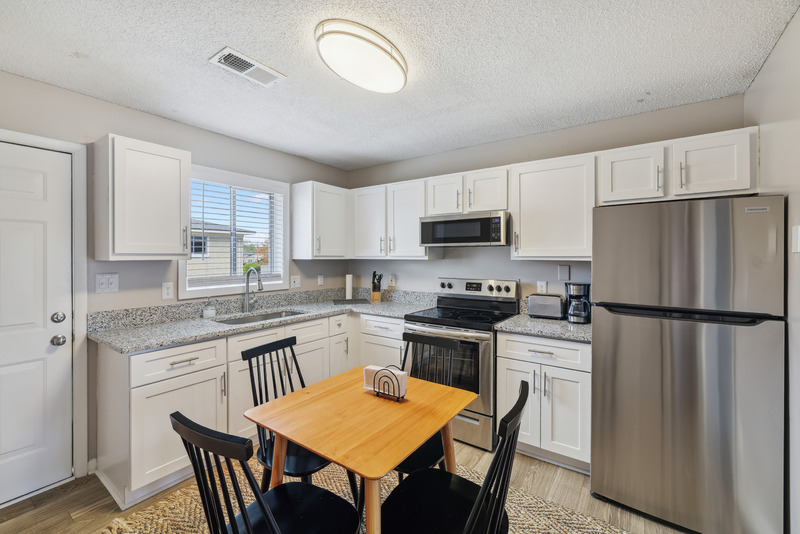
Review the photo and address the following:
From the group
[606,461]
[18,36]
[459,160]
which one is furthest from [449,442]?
[18,36]

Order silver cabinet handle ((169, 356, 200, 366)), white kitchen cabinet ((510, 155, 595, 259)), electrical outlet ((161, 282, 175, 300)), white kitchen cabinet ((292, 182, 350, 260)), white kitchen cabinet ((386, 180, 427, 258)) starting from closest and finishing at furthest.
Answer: silver cabinet handle ((169, 356, 200, 366)) → white kitchen cabinet ((510, 155, 595, 259)) → electrical outlet ((161, 282, 175, 300)) → white kitchen cabinet ((386, 180, 427, 258)) → white kitchen cabinet ((292, 182, 350, 260))

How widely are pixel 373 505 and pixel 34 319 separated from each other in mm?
2332

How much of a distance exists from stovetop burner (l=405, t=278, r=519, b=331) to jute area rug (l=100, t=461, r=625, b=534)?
107 cm

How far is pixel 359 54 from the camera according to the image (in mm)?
1599

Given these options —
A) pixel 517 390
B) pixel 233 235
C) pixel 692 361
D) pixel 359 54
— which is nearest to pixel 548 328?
pixel 517 390

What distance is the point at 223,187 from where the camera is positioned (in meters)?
3.06

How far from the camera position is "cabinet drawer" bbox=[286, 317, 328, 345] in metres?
2.82

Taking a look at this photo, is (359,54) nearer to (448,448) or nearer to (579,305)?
Answer: (448,448)

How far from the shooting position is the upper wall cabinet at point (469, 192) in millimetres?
2875

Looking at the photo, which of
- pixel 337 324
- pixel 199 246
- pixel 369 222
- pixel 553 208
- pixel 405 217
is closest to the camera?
pixel 553 208

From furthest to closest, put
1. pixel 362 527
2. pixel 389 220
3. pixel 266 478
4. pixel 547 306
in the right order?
pixel 389 220 → pixel 547 306 → pixel 362 527 → pixel 266 478

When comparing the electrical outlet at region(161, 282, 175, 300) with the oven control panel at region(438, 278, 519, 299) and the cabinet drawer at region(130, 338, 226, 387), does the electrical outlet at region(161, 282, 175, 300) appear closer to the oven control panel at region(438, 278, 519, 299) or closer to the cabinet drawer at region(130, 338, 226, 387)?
the cabinet drawer at region(130, 338, 226, 387)

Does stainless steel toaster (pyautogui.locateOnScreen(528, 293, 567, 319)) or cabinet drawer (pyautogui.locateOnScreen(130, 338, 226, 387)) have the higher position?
stainless steel toaster (pyautogui.locateOnScreen(528, 293, 567, 319))

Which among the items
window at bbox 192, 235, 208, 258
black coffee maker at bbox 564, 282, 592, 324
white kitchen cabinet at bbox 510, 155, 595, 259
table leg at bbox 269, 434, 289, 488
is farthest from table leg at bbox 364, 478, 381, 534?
window at bbox 192, 235, 208, 258
